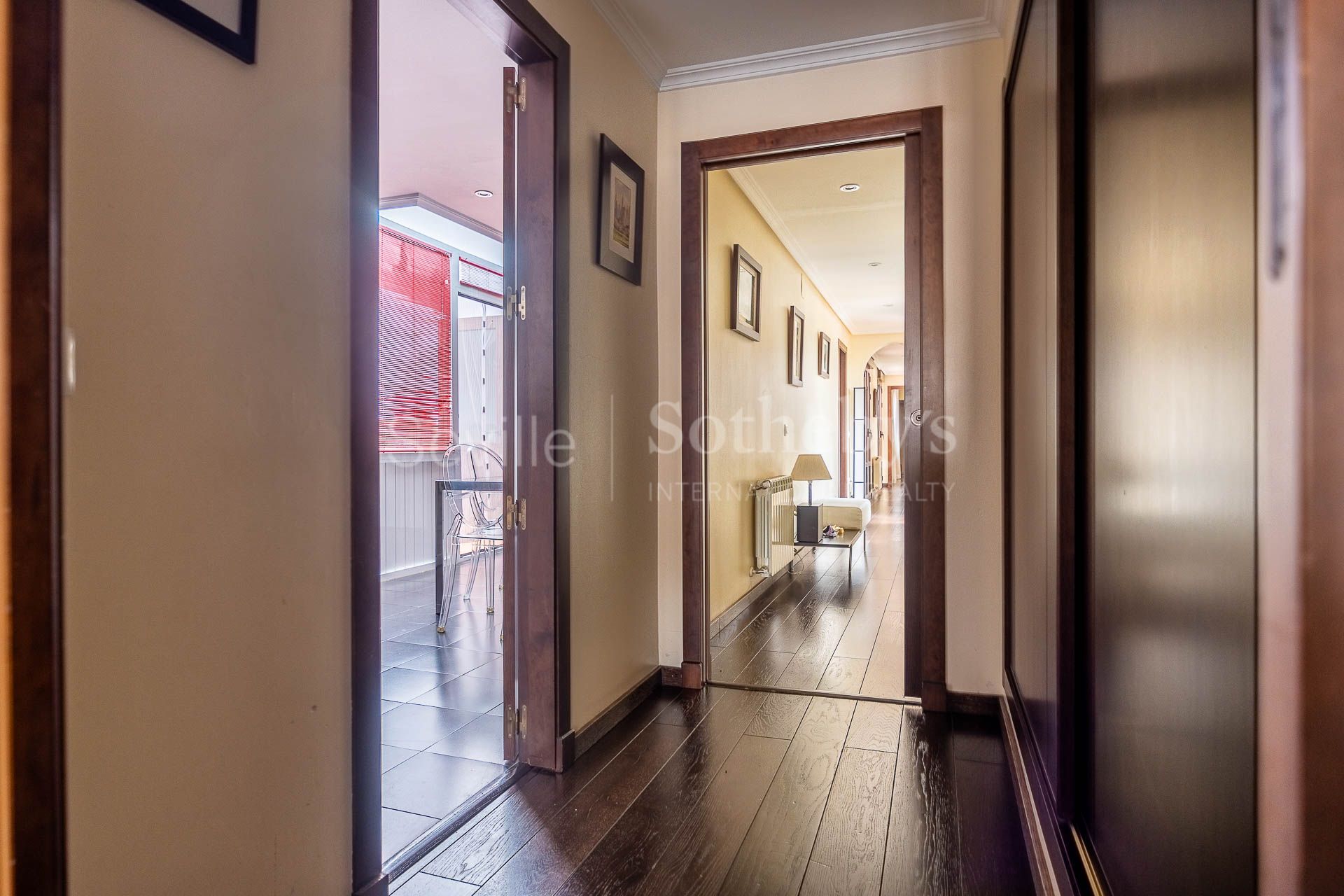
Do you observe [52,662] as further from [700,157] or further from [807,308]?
[807,308]

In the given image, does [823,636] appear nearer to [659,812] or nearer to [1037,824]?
[659,812]

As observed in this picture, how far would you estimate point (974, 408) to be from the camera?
2.78 meters

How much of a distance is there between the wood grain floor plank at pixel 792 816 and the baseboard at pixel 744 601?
1139mm

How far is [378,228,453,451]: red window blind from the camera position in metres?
5.36

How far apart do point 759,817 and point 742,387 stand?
2937 millimetres

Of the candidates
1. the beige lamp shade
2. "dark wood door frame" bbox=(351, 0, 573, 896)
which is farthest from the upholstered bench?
"dark wood door frame" bbox=(351, 0, 573, 896)

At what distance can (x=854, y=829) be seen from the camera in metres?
1.92

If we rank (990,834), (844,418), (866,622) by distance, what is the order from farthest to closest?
(844,418) → (866,622) → (990,834)

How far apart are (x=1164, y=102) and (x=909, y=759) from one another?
2.03m

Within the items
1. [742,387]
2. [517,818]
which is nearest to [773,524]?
[742,387]

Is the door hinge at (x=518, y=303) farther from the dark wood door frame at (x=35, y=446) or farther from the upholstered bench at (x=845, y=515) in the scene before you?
the upholstered bench at (x=845, y=515)

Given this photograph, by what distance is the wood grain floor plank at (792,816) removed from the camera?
1.69m

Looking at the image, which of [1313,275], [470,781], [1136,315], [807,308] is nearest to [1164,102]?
[1136,315]

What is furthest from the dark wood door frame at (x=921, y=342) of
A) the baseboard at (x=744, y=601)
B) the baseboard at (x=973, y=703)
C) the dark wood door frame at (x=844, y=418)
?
the dark wood door frame at (x=844, y=418)
